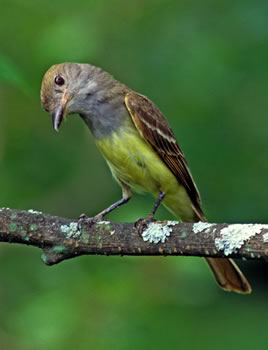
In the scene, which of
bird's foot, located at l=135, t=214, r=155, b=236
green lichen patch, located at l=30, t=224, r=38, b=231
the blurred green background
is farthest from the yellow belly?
green lichen patch, located at l=30, t=224, r=38, b=231

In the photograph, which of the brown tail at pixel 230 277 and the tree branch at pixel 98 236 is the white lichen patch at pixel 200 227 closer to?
the tree branch at pixel 98 236

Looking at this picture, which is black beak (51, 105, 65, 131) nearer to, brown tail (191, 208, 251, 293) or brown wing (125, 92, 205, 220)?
brown wing (125, 92, 205, 220)

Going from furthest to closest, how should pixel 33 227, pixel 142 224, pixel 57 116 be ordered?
1. pixel 57 116
2. pixel 142 224
3. pixel 33 227

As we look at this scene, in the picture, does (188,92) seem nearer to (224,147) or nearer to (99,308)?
(224,147)

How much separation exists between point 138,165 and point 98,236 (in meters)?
1.07

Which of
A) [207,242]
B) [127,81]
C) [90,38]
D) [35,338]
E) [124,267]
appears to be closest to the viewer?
[207,242]

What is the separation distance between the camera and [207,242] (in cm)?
467

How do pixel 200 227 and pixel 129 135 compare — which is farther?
pixel 129 135

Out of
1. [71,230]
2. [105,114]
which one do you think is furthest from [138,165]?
[71,230]

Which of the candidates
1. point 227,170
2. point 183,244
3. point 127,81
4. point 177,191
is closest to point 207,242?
point 183,244

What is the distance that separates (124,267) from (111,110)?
1.32 m

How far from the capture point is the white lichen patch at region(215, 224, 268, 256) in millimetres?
4496

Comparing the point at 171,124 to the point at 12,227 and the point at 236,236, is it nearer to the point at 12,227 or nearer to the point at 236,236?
the point at 12,227

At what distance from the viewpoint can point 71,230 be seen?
5.02 m
